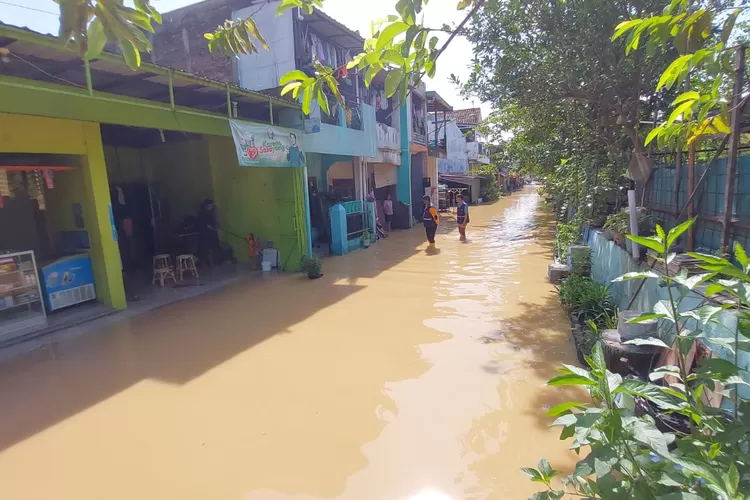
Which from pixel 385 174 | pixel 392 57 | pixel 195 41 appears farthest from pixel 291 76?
pixel 385 174

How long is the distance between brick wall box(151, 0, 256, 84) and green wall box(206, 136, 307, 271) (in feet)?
8.03

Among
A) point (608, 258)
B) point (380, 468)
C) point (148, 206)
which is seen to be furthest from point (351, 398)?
point (148, 206)

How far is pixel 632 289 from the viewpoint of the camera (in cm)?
527

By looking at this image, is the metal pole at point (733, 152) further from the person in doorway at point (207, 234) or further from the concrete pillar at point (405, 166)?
the concrete pillar at point (405, 166)

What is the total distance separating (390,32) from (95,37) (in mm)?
1032

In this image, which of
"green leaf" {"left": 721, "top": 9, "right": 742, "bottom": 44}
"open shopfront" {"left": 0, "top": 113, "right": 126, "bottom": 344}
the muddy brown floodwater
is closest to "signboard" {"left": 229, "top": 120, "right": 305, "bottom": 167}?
"open shopfront" {"left": 0, "top": 113, "right": 126, "bottom": 344}

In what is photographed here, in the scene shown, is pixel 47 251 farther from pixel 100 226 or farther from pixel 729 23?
pixel 729 23

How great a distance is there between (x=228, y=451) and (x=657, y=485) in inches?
120

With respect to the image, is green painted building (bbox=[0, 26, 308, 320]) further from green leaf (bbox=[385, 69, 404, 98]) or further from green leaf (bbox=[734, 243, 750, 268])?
green leaf (bbox=[734, 243, 750, 268])

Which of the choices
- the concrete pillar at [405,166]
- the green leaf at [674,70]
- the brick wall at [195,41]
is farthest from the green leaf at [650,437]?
the concrete pillar at [405,166]

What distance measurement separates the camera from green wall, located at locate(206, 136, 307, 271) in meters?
10.3

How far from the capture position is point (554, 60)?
650 centimetres

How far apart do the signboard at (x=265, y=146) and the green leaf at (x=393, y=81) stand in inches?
267

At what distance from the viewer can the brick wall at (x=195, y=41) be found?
455 inches
